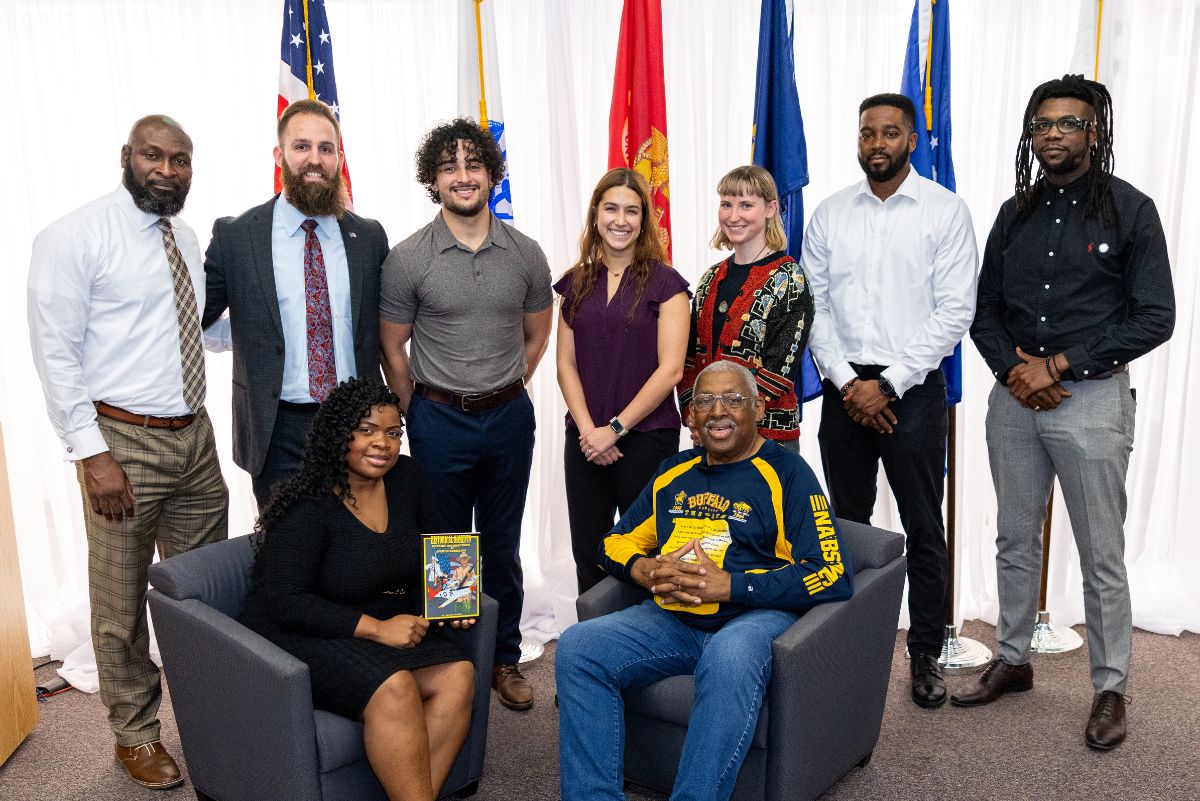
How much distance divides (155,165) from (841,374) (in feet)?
7.38

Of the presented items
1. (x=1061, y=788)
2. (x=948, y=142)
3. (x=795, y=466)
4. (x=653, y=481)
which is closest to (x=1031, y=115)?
(x=948, y=142)

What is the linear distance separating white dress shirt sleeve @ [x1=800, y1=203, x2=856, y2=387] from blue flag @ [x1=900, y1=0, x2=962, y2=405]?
1.78ft

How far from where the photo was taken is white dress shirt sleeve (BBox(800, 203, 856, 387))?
12.5 ft

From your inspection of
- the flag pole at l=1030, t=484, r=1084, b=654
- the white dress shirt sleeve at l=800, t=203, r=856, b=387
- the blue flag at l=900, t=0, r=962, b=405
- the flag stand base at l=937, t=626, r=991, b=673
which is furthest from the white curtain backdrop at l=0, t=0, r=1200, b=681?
the white dress shirt sleeve at l=800, t=203, r=856, b=387

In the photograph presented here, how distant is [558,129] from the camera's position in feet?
15.5

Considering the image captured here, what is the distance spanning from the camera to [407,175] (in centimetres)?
474

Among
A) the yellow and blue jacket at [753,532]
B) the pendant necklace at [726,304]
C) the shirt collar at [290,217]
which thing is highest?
the shirt collar at [290,217]

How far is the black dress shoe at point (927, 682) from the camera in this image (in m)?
3.85

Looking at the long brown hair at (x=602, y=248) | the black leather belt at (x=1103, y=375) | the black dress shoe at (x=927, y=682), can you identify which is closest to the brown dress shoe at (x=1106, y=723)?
the black dress shoe at (x=927, y=682)

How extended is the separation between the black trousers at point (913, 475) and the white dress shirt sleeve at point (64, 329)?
2.36 m

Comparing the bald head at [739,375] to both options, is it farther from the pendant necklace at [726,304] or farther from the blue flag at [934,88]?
the blue flag at [934,88]

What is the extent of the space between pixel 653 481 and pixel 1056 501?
7.90 feet

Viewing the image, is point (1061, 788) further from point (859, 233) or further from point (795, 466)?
point (859, 233)

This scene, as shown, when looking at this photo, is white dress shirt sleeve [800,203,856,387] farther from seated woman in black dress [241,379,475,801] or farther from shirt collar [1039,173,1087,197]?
seated woman in black dress [241,379,475,801]
